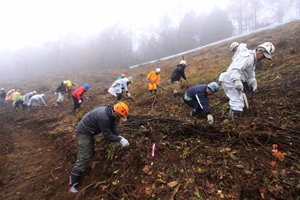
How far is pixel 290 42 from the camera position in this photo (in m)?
7.48

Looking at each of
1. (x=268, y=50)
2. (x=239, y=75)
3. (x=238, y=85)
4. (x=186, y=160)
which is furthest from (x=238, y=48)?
(x=186, y=160)

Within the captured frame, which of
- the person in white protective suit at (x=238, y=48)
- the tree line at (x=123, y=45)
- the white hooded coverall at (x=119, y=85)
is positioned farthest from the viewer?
the tree line at (x=123, y=45)

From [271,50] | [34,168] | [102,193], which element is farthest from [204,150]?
[34,168]

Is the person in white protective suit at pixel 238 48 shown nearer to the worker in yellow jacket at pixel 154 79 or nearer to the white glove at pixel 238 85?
the white glove at pixel 238 85

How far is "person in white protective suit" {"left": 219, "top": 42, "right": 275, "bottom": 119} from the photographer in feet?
9.23

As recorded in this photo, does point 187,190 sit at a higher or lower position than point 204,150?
lower

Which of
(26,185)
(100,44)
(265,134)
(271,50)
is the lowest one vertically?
(26,185)

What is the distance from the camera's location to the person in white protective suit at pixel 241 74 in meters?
2.81

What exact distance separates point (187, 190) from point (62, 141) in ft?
13.4

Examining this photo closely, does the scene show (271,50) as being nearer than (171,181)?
No

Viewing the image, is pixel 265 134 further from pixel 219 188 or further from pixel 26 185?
pixel 26 185

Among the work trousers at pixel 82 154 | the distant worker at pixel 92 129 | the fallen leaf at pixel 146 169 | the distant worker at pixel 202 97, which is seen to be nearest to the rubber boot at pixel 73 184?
the distant worker at pixel 92 129

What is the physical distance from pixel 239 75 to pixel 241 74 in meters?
0.30

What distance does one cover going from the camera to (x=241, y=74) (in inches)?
121
